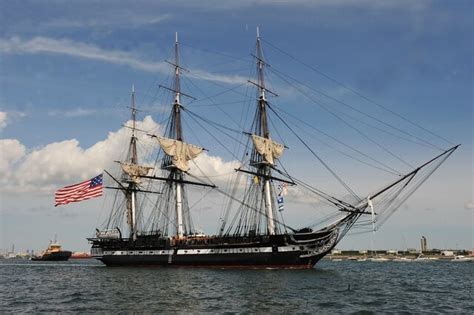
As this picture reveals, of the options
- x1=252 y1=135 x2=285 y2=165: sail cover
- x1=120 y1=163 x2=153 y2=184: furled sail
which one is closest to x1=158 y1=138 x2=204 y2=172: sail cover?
x1=120 y1=163 x2=153 y2=184: furled sail

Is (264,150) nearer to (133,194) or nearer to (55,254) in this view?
(133,194)

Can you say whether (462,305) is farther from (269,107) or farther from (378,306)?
(269,107)

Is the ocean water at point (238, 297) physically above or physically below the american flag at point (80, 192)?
below

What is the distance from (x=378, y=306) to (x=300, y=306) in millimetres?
5308

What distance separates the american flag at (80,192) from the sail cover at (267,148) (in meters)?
22.8

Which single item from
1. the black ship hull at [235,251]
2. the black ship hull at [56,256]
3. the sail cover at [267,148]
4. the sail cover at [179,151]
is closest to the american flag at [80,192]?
the black ship hull at [235,251]

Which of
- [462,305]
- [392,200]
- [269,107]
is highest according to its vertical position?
[269,107]

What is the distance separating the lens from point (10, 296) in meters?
40.7

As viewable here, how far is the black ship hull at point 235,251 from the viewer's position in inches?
2499

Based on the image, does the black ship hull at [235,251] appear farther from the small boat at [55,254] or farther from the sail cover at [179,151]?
the small boat at [55,254]

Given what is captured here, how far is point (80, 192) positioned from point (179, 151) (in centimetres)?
2172

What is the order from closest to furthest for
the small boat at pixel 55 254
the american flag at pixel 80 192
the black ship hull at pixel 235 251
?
the black ship hull at pixel 235 251 → the american flag at pixel 80 192 → the small boat at pixel 55 254

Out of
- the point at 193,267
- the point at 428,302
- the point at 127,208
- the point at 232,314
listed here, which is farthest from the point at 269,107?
the point at 232,314

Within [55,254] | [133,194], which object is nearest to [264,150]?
[133,194]
